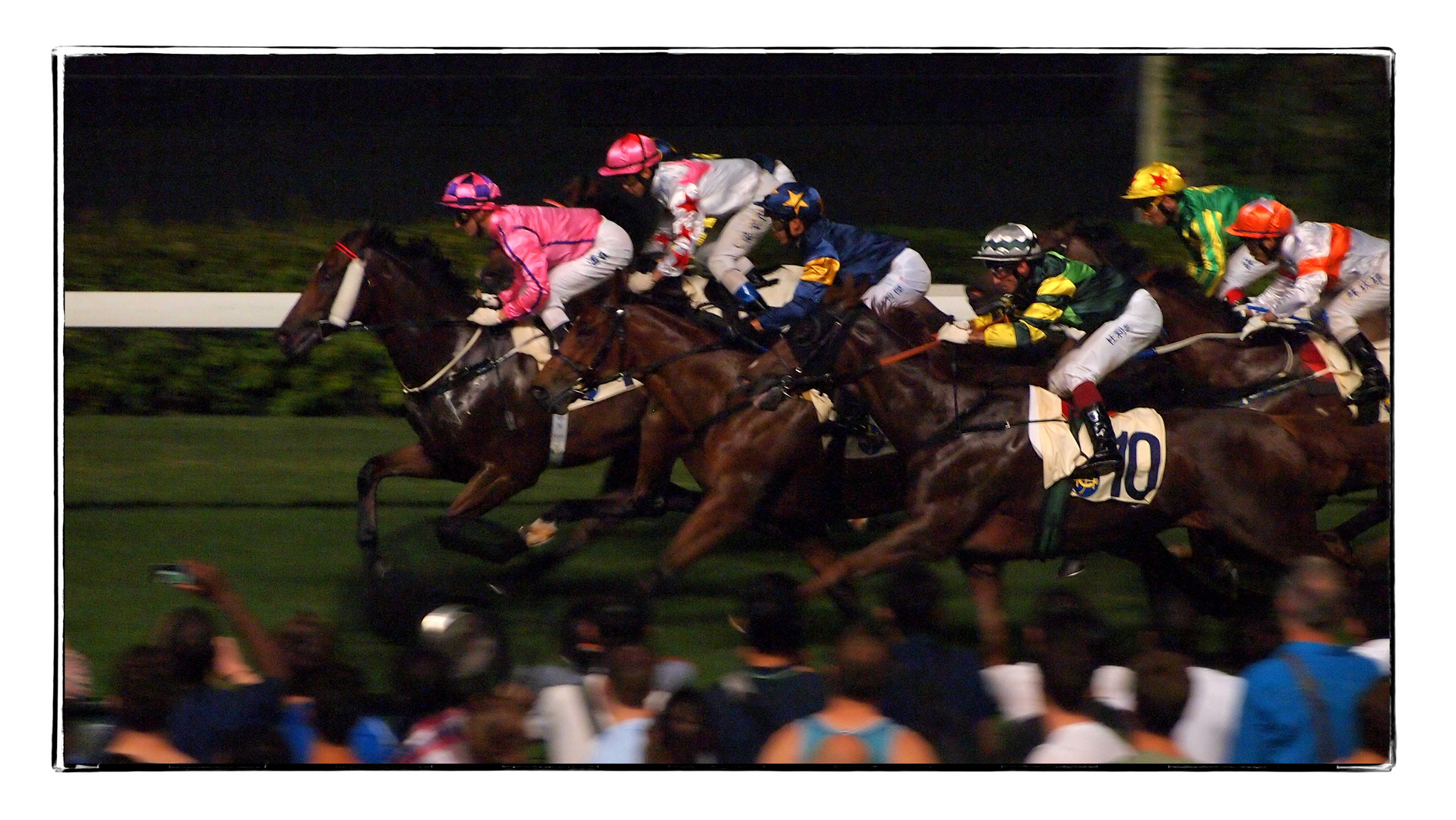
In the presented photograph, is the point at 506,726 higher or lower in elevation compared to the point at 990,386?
lower

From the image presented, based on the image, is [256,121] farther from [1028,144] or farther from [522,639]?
[522,639]

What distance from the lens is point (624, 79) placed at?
1334 centimetres

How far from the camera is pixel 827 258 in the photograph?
6680 mm

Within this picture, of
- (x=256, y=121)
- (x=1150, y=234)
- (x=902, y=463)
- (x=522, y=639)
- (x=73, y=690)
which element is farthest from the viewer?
(x=256, y=121)

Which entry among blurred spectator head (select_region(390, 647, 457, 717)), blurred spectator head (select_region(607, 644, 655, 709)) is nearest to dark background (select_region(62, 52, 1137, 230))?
blurred spectator head (select_region(390, 647, 457, 717))

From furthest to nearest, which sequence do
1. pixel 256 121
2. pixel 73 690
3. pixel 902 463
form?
pixel 256 121
pixel 902 463
pixel 73 690

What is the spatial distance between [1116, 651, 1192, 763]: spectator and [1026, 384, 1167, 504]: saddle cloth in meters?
1.77

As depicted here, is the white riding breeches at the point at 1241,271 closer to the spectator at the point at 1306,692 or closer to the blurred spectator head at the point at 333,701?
the spectator at the point at 1306,692

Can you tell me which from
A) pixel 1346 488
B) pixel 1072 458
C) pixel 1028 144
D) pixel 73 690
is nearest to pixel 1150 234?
pixel 1028 144

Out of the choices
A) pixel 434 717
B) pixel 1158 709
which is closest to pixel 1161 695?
pixel 1158 709

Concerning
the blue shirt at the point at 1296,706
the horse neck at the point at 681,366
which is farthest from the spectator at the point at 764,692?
the horse neck at the point at 681,366

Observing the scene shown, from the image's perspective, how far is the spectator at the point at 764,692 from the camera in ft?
13.2

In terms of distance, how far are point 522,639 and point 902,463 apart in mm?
1570

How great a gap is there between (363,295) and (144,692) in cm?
341
